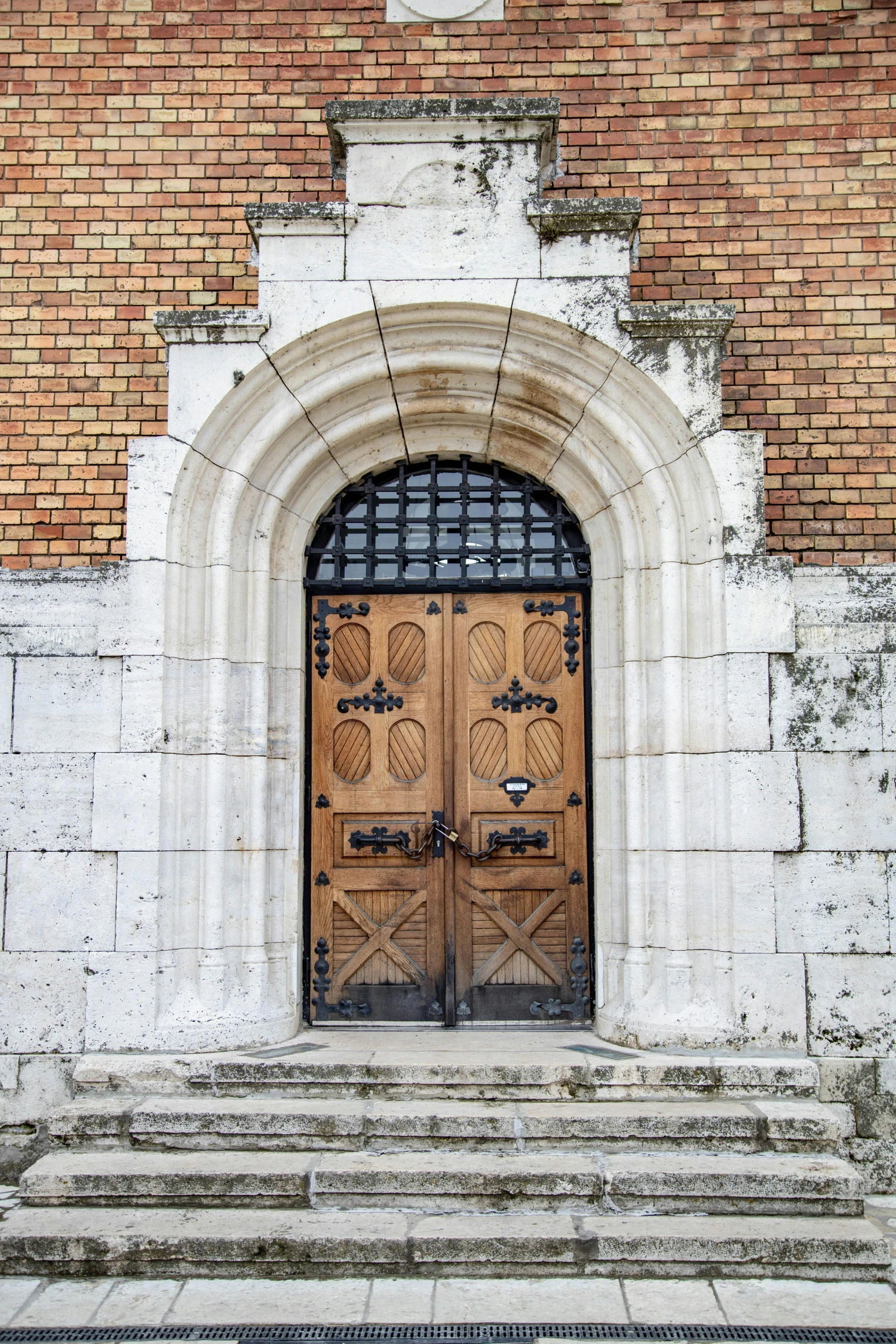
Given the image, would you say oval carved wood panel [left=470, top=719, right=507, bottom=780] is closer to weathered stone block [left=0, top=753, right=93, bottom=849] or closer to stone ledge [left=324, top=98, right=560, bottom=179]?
weathered stone block [left=0, top=753, right=93, bottom=849]

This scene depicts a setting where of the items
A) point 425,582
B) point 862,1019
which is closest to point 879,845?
point 862,1019

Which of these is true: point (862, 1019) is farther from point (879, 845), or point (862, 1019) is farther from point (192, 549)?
point (192, 549)

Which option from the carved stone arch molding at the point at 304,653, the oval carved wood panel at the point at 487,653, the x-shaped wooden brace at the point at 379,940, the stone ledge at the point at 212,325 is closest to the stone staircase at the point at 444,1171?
the carved stone arch molding at the point at 304,653

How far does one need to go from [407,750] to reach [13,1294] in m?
2.86

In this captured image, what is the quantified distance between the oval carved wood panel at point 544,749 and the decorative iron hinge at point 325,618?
42.6 inches

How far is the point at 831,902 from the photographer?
494cm

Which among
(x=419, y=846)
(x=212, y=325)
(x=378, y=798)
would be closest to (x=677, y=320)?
(x=212, y=325)

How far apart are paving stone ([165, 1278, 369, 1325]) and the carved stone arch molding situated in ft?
4.13

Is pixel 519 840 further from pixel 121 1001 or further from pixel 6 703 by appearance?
pixel 6 703

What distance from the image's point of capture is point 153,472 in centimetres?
512

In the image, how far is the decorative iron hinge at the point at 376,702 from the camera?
562 cm

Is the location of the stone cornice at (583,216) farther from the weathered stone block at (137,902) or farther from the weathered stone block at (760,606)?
the weathered stone block at (137,902)

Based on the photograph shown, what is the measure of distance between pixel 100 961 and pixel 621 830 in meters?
2.55

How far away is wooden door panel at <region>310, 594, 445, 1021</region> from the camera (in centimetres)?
554
